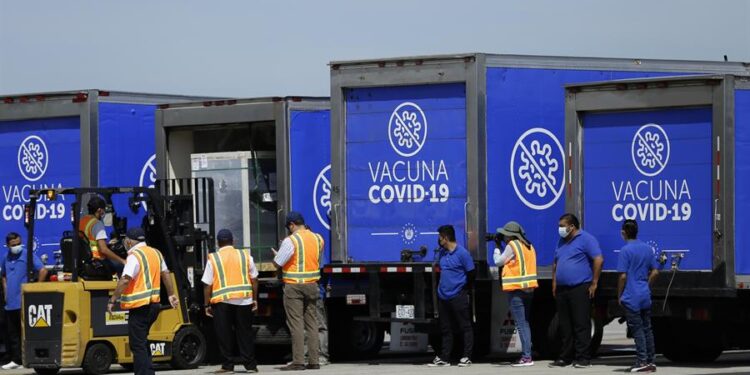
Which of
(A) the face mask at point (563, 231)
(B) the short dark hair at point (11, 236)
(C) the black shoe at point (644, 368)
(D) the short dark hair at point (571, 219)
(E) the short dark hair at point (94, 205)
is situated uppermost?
(E) the short dark hair at point (94, 205)

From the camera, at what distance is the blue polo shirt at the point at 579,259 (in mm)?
17547

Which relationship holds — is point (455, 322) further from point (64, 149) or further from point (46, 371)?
point (64, 149)

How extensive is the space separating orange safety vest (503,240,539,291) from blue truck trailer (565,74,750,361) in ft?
2.45

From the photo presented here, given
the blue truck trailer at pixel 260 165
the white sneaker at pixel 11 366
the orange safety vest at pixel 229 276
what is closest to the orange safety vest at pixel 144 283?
the orange safety vest at pixel 229 276

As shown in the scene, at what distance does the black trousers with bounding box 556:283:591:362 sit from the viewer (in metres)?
17.6

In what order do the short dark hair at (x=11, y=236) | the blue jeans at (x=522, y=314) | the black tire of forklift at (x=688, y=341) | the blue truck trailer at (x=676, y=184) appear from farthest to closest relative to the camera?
the short dark hair at (x=11, y=236)
the black tire of forklift at (x=688, y=341)
the blue jeans at (x=522, y=314)
the blue truck trailer at (x=676, y=184)

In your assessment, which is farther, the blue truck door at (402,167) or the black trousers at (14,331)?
the black trousers at (14,331)

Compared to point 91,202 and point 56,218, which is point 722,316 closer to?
point 91,202

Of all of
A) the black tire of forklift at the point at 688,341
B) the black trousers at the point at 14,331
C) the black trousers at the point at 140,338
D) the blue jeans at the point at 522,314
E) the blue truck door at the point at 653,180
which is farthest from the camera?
the black trousers at the point at 14,331

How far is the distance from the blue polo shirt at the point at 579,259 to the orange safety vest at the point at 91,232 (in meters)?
5.23

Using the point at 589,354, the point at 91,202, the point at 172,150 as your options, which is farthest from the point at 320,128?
the point at 589,354

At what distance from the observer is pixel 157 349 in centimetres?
1847

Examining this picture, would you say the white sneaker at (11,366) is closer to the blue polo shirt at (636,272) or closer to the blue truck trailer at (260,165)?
the blue truck trailer at (260,165)

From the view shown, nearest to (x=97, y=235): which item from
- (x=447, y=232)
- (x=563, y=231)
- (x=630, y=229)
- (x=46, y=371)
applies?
(x=46, y=371)
